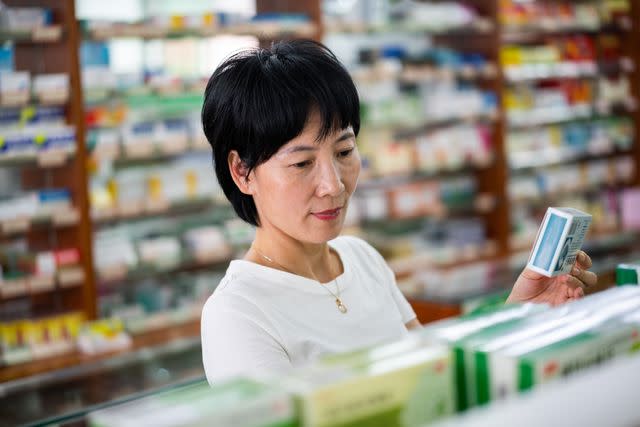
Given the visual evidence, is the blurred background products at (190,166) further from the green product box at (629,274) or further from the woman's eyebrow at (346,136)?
the green product box at (629,274)

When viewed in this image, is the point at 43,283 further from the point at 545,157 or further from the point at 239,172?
the point at 545,157

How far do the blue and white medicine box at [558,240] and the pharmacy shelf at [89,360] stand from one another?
295cm

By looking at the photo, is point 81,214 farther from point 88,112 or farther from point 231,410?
point 231,410

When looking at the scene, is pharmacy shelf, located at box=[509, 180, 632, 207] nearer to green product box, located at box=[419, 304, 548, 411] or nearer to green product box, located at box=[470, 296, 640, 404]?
green product box, located at box=[419, 304, 548, 411]

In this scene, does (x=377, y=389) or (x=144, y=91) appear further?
(x=144, y=91)

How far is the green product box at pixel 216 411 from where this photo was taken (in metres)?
0.75

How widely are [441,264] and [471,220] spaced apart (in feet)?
2.59

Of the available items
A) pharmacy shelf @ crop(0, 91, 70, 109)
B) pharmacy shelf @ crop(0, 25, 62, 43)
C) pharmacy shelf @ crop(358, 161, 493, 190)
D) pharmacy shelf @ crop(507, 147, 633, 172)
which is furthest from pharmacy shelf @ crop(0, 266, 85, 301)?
pharmacy shelf @ crop(507, 147, 633, 172)

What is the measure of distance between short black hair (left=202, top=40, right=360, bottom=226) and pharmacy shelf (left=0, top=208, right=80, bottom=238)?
113 inches

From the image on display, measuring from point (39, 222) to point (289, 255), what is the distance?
300 cm

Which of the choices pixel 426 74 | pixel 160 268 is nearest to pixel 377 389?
pixel 160 268

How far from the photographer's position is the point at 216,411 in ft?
2.50

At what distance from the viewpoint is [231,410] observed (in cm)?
75

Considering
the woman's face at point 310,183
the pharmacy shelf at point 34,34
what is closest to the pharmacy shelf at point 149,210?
the pharmacy shelf at point 34,34
